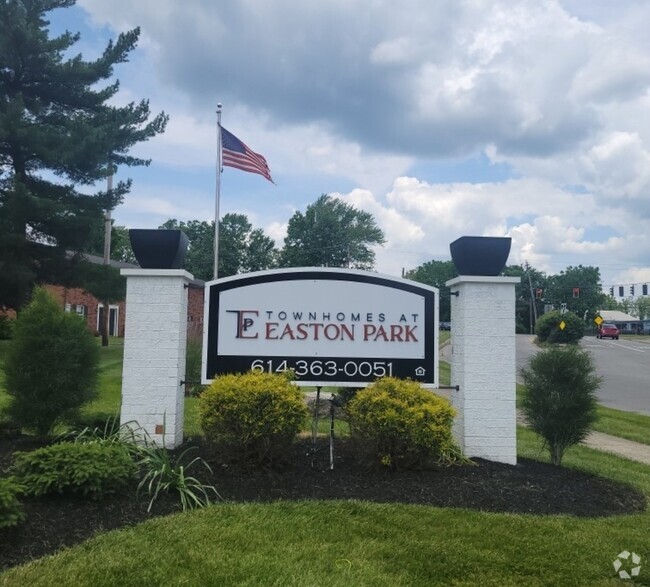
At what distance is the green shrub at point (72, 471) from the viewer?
3984mm

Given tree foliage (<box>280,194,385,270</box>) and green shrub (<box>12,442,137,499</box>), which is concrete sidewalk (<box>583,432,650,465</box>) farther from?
tree foliage (<box>280,194,385,270</box>)

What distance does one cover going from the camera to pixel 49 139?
1888 cm

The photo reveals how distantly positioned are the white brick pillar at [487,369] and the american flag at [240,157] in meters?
11.6

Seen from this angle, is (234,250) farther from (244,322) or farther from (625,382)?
(244,322)

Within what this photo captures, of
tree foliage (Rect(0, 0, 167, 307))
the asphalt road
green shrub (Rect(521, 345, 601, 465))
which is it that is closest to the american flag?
tree foliage (Rect(0, 0, 167, 307))

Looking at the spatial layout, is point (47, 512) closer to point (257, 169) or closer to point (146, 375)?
point (146, 375)

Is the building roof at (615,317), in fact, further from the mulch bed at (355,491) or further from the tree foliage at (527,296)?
the mulch bed at (355,491)

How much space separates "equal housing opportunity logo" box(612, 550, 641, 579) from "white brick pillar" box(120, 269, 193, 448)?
4.03 meters

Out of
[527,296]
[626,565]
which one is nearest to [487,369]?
[626,565]

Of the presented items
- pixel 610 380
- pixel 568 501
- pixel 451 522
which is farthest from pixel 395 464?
pixel 610 380

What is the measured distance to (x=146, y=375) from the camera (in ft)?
19.5

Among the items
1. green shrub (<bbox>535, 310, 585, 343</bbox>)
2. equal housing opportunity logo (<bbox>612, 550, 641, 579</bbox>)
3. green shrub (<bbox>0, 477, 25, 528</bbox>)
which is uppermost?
green shrub (<bbox>535, 310, 585, 343</bbox>)

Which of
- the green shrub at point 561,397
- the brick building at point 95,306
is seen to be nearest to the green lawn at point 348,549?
the green shrub at point 561,397

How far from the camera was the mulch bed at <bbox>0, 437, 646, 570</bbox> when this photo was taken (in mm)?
3887
